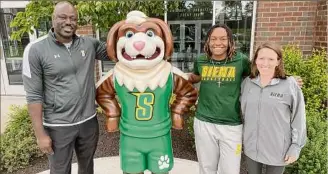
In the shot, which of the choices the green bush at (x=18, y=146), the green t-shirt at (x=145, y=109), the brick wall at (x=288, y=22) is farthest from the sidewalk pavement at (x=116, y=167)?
the brick wall at (x=288, y=22)

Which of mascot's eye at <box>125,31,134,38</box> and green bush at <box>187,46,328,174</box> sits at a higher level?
mascot's eye at <box>125,31,134,38</box>

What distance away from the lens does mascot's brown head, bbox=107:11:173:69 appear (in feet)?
7.26

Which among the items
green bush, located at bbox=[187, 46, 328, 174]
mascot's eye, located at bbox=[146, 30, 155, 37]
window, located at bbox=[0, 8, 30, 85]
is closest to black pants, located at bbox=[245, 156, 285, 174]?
green bush, located at bbox=[187, 46, 328, 174]

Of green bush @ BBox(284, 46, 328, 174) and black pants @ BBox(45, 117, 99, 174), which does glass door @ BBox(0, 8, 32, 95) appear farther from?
green bush @ BBox(284, 46, 328, 174)

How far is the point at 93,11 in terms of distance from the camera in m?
3.07

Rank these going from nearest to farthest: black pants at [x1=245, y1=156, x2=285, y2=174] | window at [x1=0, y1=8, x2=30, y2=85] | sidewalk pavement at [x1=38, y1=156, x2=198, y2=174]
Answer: black pants at [x1=245, y1=156, x2=285, y2=174] → sidewalk pavement at [x1=38, y1=156, x2=198, y2=174] → window at [x1=0, y1=8, x2=30, y2=85]

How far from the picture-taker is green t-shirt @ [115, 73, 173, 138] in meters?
2.36

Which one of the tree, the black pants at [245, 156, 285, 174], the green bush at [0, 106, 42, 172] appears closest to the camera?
the black pants at [245, 156, 285, 174]

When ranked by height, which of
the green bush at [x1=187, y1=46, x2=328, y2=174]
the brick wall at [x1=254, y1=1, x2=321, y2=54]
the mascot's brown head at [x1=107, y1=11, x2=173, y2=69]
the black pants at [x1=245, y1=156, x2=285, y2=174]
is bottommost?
the black pants at [x1=245, y1=156, x2=285, y2=174]

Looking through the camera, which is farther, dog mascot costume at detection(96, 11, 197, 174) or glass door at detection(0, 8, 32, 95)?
glass door at detection(0, 8, 32, 95)

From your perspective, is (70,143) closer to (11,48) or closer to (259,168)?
(259,168)

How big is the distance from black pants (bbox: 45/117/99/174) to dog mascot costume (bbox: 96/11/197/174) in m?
0.20

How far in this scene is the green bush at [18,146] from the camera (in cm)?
380

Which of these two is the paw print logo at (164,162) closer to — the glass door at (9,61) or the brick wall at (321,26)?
the brick wall at (321,26)
